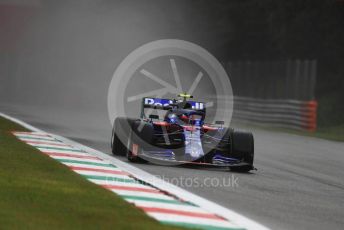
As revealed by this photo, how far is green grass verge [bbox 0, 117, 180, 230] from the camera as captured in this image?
7.38 meters

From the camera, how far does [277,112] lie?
31.4 meters

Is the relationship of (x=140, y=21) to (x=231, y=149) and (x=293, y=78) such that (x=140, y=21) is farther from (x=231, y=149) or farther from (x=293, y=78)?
(x=231, y=149)

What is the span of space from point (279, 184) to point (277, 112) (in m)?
19.4

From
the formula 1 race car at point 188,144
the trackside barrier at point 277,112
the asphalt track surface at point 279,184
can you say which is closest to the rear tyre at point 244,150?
the formula 1 race car at point 188,144

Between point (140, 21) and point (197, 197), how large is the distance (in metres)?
41.5

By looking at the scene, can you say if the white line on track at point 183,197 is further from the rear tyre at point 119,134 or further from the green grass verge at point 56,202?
the rear tyre at point 119,134

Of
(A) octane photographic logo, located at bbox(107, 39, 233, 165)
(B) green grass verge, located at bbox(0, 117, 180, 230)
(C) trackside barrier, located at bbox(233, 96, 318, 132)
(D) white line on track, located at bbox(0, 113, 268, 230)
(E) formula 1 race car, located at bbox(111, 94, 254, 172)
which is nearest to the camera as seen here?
(B) green grass verge, located at bbox(0, 117, 180, 230)

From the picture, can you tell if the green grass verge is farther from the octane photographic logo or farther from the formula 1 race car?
the octane photographic logo

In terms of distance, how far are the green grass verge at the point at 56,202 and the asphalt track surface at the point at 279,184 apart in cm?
128

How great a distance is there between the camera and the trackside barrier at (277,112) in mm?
29266

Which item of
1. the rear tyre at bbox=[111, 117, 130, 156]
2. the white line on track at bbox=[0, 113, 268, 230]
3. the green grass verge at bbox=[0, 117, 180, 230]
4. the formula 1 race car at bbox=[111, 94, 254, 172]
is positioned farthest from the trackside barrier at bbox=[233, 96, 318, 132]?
the green grass verge at bbox=[0, 117, 180, 230]

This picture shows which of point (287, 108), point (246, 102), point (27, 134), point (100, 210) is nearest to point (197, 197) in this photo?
point (100, 210)

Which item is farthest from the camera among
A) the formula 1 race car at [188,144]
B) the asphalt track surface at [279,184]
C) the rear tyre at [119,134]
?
the rear tyre at [119,134]

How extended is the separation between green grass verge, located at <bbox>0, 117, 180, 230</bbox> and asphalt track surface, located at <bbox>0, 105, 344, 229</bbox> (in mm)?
1281
